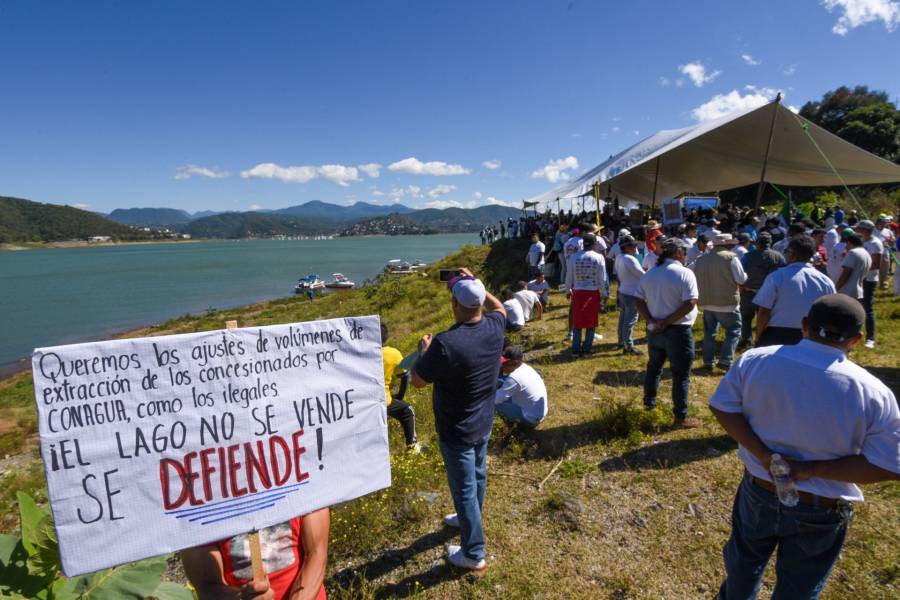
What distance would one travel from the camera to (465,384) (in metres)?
2.80

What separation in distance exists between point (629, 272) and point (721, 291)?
1380mm

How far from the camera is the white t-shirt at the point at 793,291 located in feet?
13.5

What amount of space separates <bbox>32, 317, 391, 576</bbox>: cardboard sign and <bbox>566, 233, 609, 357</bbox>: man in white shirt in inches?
215

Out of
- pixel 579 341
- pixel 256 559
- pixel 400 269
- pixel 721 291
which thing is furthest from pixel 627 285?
pixel 400 269

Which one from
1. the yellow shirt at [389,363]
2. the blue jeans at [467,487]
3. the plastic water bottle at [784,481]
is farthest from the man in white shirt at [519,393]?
the plastic water bottle at [784,481]

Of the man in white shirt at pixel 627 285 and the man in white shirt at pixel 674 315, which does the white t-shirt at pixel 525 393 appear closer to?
the man in white shirt at pixel 674 315

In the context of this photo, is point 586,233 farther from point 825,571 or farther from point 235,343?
point 235,343

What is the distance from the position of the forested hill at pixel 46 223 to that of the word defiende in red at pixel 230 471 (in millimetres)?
210855

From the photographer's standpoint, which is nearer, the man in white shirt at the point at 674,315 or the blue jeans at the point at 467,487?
the blue jeans at the point at 467,487

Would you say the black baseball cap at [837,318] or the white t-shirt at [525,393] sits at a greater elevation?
the black baseball cap at [837,318]

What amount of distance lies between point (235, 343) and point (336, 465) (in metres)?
0.80

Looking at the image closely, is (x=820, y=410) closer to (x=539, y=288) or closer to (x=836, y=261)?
(x=836, y=261)

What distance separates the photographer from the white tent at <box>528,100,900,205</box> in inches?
409

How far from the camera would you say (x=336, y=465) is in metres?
2.24
